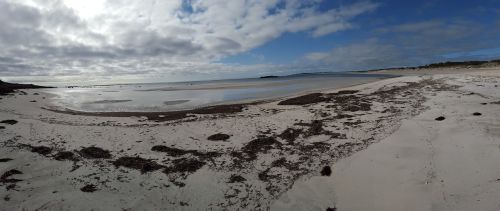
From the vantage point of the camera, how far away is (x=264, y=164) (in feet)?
25.2

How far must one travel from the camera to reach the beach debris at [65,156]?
8.24m

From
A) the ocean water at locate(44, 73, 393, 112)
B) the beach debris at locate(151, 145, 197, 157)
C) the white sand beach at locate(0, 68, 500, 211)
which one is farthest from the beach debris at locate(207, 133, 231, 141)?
the ocean water at locate(44, 73, 393, 112)

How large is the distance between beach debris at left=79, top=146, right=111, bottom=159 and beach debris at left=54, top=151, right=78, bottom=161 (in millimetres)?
254

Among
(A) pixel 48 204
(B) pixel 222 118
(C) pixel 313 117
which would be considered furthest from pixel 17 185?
(C) pixel 313 117

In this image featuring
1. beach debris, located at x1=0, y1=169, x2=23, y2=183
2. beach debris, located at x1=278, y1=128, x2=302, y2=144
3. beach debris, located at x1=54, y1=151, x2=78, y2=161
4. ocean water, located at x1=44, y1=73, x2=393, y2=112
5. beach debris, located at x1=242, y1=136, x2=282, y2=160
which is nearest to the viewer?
beach debris, located at x1=0, y1=169, x2=23, y2=183

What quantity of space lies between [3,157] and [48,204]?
4094 millimetres

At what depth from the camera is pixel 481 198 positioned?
514cm

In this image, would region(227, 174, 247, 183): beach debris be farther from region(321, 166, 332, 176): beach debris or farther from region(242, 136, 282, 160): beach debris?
region(321, 166, 332, 176): beach debris

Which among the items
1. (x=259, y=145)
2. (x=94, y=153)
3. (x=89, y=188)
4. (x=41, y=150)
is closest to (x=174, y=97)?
(x=41, y=150)

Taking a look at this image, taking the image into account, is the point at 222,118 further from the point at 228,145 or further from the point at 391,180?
the point at 391,180

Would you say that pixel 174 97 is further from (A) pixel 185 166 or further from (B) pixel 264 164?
(B) pixel 264 164

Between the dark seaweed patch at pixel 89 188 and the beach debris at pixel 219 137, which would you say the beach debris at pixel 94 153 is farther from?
the beach debris at pixel 219 137

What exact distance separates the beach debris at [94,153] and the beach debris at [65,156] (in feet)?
0.83

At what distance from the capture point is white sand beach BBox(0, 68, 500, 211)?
5.69 meters
